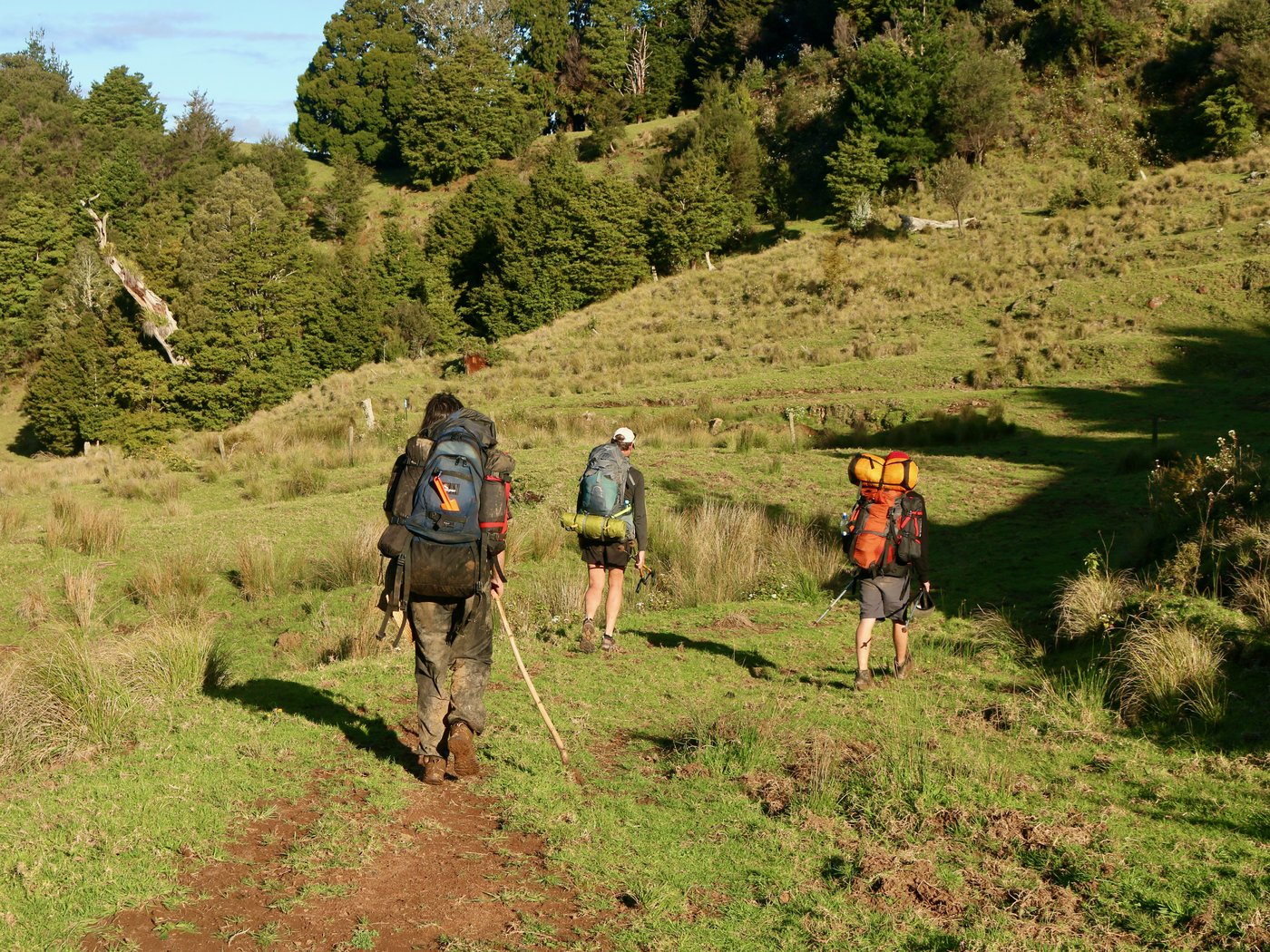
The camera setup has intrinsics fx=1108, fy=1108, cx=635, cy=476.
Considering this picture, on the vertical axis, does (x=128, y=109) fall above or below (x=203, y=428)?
above

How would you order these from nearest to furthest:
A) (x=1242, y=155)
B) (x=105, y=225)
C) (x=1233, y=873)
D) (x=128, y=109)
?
(x=1233, y=873)
(x=1242, y=155)
(x=105, y=225)
(x=128, y=109)

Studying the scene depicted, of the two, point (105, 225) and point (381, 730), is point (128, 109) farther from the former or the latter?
point (381, 730)

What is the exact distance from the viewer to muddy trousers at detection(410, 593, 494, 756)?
630 cm

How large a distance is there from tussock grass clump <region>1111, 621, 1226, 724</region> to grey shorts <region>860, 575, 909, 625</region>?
1.57 m

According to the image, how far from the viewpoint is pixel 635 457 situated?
19.3 m

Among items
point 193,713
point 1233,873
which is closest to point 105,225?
point 193,713

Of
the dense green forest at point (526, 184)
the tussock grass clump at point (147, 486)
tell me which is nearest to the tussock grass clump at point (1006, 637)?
the tussock grass clump at point (147, 486)

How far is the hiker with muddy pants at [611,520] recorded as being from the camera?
31.3ft

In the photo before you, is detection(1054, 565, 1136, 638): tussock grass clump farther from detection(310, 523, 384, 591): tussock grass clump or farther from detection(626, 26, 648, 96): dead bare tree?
Answer: detection(626, 26, 648, 96): dead bare tree

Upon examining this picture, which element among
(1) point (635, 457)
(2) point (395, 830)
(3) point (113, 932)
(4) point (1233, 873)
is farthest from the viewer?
(1) point (635, 457)

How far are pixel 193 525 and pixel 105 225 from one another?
59.7 m

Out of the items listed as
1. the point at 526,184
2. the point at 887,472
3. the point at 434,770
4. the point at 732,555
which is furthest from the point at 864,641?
the point at 526,184

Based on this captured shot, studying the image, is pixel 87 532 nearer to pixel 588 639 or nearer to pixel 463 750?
pixel 588 639

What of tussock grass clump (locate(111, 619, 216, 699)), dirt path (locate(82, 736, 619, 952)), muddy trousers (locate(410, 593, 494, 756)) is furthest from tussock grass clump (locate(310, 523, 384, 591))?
dirt path (locate(82, 736, 619, 952))
